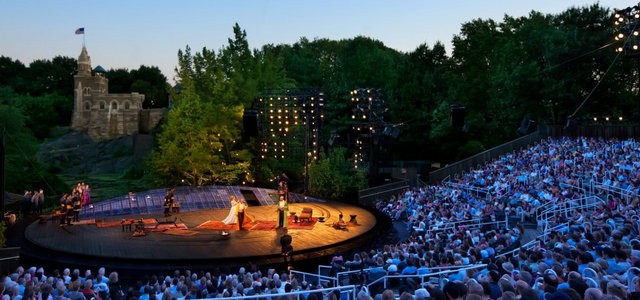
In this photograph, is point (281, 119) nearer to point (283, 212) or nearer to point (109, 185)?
point (283, 212)

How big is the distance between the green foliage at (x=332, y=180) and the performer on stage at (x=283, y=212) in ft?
41.3

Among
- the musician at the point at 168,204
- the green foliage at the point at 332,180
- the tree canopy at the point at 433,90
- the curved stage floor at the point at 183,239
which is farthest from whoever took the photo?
the tree canopy at the point at 433,90

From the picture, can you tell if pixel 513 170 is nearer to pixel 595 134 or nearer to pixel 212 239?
pixel 595 134

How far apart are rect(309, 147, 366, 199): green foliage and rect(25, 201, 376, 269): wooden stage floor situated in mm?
10783

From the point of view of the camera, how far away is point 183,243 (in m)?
16.6

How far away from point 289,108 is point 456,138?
17019 mm

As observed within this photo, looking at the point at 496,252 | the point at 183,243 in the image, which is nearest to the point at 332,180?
the point at 183,243

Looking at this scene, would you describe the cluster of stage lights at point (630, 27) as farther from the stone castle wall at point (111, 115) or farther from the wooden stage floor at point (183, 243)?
the stone castle wall at point (111, 115)

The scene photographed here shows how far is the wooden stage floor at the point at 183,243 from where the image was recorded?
14680mm

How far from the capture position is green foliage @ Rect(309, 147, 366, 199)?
32375mm

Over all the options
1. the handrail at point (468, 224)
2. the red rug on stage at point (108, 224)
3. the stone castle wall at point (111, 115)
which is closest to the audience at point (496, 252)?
the handrail at point (468, 224)

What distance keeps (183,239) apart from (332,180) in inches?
643

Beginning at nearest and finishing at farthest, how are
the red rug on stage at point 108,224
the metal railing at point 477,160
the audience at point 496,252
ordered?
the audience at point 496,252 < the red rug on stage at point 108,224 < the metal railing at point 477,160

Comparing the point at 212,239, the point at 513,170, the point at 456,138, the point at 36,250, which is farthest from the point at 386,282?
the point at 456,138
